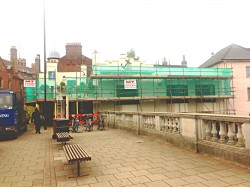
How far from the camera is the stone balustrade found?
5.52 meters


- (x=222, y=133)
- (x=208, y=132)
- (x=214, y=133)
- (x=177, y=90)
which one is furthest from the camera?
(x=177, y=90)

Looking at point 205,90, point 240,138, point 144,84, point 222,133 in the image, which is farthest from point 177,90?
point 240,138

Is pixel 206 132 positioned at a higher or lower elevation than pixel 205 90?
lower

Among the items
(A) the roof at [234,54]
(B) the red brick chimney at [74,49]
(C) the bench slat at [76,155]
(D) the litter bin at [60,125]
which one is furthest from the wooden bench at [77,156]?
(B) the red brick chimney at [74,49]

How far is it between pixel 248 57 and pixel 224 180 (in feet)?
108

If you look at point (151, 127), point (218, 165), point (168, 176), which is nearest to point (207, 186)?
point (168, 176)

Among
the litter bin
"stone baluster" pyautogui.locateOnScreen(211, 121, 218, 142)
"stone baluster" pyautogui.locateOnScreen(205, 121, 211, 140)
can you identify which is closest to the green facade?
the litter bin

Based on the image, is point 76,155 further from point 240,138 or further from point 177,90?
point 177,90

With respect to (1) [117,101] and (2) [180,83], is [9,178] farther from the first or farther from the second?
(2) [180,83]

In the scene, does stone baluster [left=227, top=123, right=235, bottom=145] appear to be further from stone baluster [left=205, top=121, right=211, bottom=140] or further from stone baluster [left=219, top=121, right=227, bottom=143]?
stone baluster [left=205, top=121, right=211, bottom=140]

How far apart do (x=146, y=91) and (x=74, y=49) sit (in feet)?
49.2

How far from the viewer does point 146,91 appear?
90.1 feet

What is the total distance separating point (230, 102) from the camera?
3133 centimetres

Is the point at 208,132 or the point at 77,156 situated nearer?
the point at 77,156
